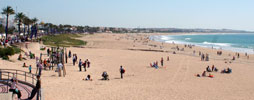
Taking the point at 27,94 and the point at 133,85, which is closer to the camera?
Answer: the point at 27,94

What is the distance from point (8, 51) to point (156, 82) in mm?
11831

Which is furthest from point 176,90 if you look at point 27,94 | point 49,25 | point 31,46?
point 49,25

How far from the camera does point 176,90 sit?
14.7m

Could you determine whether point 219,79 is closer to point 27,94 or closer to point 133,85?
point 133,85

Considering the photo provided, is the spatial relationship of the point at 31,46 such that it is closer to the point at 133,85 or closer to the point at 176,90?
the point at 133,85

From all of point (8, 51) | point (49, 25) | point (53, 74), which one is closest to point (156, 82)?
point (53, 74)

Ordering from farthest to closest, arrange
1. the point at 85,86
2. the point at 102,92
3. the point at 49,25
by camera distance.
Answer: the point at 49,25 → the point at 85,86 → the point at 102,92

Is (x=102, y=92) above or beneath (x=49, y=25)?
beneath

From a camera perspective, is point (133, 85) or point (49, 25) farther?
point (49, 25)

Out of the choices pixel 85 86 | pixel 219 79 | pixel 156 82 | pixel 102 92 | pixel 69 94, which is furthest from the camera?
pixel 219 79

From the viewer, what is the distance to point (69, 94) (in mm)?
12188

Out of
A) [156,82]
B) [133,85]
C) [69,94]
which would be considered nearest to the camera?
[69,94]

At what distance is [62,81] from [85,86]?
1.66 m

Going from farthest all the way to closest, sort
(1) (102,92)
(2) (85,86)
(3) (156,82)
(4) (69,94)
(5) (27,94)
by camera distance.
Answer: (3) (156,82)
(2) (85,86)
(1) (102,92)
(4) (69,94)
(5) (27,94)
